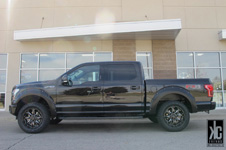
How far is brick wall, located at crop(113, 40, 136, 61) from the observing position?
12.1m

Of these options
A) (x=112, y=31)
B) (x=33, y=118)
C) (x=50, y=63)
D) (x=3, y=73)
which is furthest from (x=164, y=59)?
(x=3, y=73)

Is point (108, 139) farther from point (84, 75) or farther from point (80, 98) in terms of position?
point (84, 75)

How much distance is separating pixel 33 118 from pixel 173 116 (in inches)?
162

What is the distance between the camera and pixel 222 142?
496cm

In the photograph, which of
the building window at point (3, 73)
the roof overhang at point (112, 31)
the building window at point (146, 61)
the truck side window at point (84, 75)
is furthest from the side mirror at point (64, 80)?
the building window at point (3, 73)

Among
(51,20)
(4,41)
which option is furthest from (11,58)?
(51,20)

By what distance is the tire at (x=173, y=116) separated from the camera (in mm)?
5914

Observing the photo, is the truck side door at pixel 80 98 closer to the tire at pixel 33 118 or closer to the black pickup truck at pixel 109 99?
the black pickup truck at pixel 109 99

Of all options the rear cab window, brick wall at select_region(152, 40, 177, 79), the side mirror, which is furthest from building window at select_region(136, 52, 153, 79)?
the side mirror

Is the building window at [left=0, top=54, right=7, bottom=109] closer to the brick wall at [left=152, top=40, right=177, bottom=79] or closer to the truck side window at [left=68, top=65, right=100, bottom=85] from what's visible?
the truck side window at [left=68, top=65, right=100, bottom=85]

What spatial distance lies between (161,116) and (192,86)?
128 cm

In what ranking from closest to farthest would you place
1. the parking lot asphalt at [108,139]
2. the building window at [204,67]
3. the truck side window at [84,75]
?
the parking lot asphalt at [108,139] → the truck side window at [84,75] → the building window at [204,67]

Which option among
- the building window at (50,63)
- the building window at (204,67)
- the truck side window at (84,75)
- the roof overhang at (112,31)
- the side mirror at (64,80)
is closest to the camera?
the side mirror at (64,80)

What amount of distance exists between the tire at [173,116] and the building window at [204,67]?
678 centimetres
